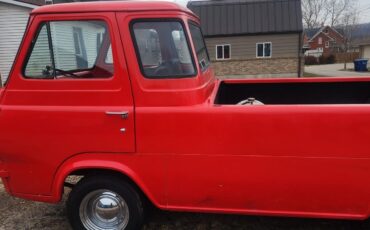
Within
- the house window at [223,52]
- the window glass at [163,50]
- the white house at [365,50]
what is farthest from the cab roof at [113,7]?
the white house at [365,50]

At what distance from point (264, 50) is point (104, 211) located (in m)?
18.5

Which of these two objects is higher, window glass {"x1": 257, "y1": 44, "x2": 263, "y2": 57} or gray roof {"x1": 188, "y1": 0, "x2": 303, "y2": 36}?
gray roof {"x1": 188, "y1": 0, "x2": 303, "y2": 36}

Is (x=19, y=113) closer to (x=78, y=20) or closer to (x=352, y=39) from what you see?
(x=78, y=20)

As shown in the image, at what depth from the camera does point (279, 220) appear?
3.50 m

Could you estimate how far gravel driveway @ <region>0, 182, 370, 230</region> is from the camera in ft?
11.1

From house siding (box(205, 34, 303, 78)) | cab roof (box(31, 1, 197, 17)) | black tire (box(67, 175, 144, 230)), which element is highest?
cab roof (box(31, 1, 197, 17))

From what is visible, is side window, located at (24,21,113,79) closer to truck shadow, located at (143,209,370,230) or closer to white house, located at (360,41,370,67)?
truck shadow, located at (143,209,370,230)

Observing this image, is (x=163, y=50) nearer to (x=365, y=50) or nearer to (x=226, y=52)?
(x=226, y=52)

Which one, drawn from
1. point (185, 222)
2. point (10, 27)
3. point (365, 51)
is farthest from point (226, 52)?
point (365, 51)

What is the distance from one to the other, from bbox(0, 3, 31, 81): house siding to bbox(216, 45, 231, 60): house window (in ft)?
33.1

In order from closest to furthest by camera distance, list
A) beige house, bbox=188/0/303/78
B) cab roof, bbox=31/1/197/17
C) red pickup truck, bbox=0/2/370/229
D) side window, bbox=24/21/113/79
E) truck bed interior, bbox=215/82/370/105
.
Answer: red pickup truck, bbox=0/2/370/229 → cab roof, bbox=31/1/197/17 → side window, bbox=24/21/113/79 → truck bed interior, bbox=215/82/370/105 → beige house, bbox=188/0/303/78

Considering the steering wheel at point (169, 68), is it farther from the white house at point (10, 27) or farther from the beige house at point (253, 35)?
the beige house at point (253, 35)

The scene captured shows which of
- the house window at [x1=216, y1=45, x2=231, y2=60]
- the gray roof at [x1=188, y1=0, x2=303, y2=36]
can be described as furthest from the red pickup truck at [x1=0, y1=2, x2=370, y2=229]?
the house window at [x1=216, y1=45, x2=231, y2=60]

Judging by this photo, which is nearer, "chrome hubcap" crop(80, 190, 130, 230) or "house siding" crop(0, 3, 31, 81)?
"chrome hubcap" crop(80, 190, 130, 230)
